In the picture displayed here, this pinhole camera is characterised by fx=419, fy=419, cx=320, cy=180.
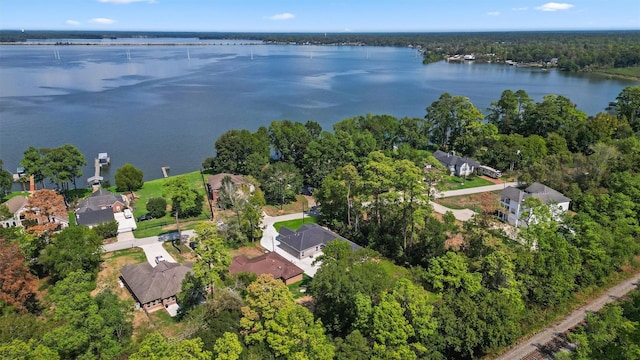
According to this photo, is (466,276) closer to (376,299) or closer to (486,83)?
(376,299)

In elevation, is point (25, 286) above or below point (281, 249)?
above

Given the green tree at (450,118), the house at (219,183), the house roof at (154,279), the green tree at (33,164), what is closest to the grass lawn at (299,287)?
the house roof at (154,279)

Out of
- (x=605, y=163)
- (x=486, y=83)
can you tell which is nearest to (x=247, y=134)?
(x=605, y=163)

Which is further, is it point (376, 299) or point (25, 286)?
point (25, 286)

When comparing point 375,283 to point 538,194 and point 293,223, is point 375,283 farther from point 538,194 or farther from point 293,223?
point 538,194

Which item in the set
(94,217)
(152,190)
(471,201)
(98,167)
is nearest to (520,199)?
(471,201)
